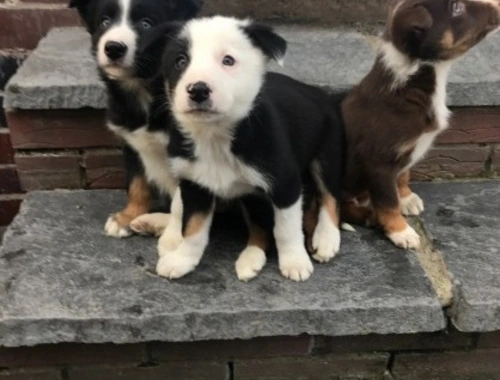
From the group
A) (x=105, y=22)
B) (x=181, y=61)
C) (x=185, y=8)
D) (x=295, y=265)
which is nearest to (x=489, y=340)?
(x=295, y=265)

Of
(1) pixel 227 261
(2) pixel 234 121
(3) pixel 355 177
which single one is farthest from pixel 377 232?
(2) pixel 234 121

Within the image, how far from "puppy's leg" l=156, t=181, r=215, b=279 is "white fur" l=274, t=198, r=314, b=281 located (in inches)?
8.4

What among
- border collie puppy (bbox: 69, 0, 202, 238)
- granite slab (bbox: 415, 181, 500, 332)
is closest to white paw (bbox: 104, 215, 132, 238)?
border collie puppy (bbox: 69, 0, 202, 238)

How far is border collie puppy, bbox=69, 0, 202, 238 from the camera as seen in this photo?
1829mm

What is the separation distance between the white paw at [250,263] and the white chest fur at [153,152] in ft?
1.13

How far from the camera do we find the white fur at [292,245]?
1.87 meters

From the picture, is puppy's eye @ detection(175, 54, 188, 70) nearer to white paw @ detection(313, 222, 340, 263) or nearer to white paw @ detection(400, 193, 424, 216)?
white paw @ detection(313, 222, 340, 263)

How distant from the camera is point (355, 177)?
213 cm

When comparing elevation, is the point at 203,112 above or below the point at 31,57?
above

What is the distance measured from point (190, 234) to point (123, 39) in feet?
1.98

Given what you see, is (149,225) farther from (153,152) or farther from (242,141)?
(242,141)

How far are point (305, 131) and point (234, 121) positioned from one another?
368 mm

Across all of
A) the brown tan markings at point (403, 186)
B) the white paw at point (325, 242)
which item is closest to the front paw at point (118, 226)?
the white paw at point (325, 242)

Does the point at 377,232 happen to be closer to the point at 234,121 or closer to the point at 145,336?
the point at 234,121
